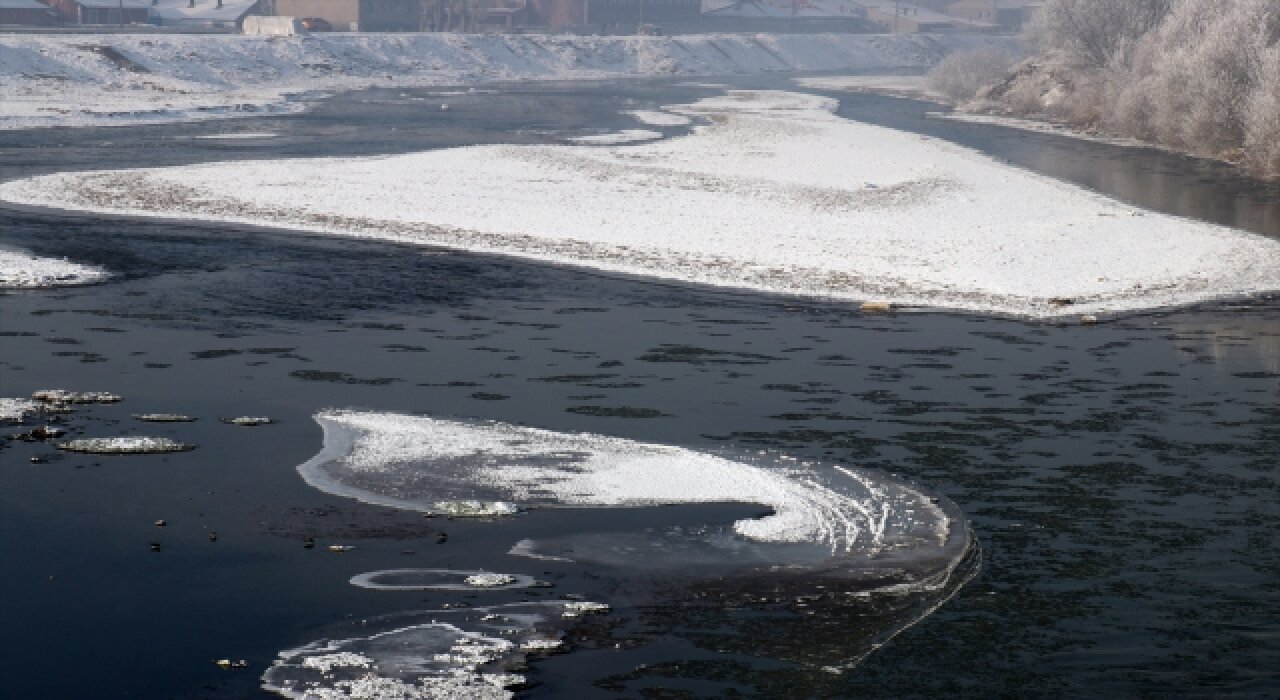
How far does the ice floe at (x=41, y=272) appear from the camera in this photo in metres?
25.1

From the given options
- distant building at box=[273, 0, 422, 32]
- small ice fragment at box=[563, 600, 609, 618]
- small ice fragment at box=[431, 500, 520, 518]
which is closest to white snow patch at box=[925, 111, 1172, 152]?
small ice fragment at box=[431, 500, 520, 518]

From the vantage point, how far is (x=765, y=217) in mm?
34719

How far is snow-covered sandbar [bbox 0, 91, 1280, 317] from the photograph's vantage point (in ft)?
89.2

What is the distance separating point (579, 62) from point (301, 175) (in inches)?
3489

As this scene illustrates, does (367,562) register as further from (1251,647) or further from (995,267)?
(995,267)

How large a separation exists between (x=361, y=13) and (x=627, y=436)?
121085 mm

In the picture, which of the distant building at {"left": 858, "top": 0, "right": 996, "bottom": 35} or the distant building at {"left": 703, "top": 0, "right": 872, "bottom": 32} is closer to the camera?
the distant building at {"left": 703, "top": 0, "right": 872, "bottom": 32}

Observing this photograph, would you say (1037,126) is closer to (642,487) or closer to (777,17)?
(642,487)

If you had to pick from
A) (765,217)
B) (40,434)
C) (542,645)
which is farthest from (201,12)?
(542,645)

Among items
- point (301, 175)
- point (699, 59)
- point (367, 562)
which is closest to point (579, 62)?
point (699, 59)

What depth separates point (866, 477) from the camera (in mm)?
15352

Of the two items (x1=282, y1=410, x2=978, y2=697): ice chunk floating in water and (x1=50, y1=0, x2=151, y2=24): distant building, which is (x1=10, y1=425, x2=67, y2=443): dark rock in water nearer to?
(x1=282, y1=410, x2=978, y2=697): ice chunk floating in water

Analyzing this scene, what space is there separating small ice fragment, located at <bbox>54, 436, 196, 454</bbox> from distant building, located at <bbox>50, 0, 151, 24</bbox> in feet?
361

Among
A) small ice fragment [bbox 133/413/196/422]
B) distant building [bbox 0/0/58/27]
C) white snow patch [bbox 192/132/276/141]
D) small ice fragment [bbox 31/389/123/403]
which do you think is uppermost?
distant building [bbox 0/0/58/27]
